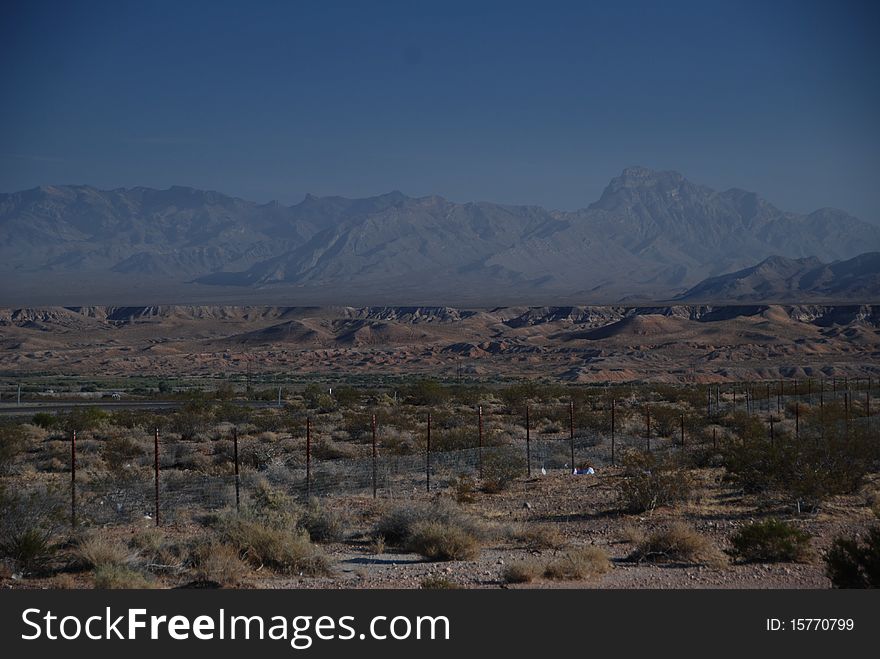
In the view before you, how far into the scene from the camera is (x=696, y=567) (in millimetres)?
14023

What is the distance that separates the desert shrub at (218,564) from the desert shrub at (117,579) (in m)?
0.88

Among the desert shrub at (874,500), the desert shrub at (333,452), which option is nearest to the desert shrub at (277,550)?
the desert shrub at (874,500)

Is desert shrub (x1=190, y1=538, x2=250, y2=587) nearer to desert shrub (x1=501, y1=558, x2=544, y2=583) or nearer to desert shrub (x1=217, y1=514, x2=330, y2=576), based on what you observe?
desert shrub (x1=217, y1=514, x2=330, y2=576)

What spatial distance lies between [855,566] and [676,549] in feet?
10.5

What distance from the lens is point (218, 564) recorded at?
13.0 metres

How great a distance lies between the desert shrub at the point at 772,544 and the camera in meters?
14.2

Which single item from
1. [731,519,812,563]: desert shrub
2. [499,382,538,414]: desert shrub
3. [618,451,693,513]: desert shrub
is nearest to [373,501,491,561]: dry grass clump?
[618,451,693,513]: desert shrub

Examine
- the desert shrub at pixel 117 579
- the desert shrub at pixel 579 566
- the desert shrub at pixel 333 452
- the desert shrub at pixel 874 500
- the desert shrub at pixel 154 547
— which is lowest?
the desert shrub at pixel 333 452

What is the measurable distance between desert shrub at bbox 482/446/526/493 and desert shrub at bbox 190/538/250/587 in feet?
30.8

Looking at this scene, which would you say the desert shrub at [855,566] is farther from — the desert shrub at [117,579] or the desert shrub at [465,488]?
the desert shrub at [465,488]

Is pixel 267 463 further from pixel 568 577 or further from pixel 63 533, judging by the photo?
pixel 568 577

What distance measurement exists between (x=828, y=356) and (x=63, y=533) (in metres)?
104
